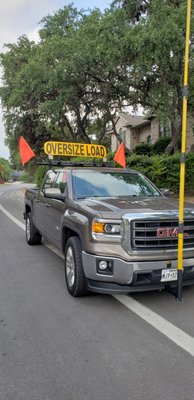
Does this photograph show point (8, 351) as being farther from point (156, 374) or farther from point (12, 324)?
point (156, 374)

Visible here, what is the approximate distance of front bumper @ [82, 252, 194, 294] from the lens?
4.46m

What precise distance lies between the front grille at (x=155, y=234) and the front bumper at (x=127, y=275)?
0.20 m

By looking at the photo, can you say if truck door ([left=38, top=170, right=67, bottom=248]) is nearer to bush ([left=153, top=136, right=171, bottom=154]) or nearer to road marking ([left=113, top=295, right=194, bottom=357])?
road marking ([left=113, top=295, right=194, bottom=357])

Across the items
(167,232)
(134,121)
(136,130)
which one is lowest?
(167,232)

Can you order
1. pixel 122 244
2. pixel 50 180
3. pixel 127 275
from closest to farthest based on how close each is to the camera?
pixel 127 275, pixel 122 244, pixel 50 180

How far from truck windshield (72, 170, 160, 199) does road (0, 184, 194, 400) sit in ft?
4.85

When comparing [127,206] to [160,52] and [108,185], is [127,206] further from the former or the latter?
[160,52]

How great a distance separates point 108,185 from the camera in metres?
6.14

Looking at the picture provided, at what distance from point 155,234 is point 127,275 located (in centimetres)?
61

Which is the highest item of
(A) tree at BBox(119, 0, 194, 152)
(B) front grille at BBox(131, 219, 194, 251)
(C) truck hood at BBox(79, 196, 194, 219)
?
(A) tree at BBox(119, 0, 194, 152)

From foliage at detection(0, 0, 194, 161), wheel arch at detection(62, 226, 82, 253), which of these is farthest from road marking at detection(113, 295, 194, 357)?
foliage at detection(0, 0, 194, 161)

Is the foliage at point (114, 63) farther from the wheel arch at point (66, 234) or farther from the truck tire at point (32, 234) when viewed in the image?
the wheel arch at point (66, 234)

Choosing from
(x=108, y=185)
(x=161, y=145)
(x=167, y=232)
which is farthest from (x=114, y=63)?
(x=167, y=232)

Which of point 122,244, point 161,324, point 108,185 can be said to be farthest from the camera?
point 108,185
